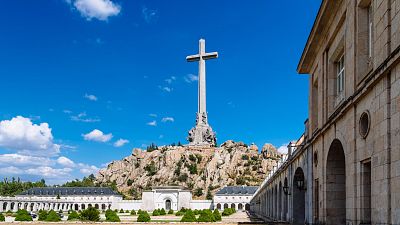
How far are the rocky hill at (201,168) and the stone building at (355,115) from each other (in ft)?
416

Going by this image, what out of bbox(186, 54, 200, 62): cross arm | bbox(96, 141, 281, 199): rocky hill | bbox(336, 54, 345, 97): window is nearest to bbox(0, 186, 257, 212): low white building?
bbox(96, 141, 281, 199): rocky hill

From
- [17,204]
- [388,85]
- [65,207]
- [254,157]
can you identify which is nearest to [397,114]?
[388,85]

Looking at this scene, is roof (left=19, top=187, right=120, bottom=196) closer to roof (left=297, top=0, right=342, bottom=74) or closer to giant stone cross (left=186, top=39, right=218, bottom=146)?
giant stone cross (left=186, top=39, right=218, bottom=146)

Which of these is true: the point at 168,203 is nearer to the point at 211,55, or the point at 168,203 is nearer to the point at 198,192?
the point at 198,192

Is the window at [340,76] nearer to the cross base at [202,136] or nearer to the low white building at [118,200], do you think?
the low white building at [118,200]

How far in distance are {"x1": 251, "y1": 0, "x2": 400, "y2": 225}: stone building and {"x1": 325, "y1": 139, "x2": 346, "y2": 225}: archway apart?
3 cm

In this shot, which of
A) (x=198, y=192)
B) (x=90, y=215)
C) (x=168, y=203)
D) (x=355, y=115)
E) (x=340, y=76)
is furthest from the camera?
(x=198, y=192)

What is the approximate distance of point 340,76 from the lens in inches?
677

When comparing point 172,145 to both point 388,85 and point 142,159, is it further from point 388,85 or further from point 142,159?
point 388,85

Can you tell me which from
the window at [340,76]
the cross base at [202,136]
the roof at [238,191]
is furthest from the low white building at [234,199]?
the window at [340,76]

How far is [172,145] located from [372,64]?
6357 inches

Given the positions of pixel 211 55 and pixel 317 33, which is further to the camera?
pixel 211 55

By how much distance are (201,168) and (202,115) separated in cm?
2648

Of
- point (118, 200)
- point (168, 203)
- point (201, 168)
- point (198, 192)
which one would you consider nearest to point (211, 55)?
point (168, 203)
